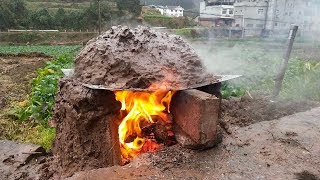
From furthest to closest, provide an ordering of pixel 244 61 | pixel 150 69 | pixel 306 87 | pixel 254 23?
pixel 254 23
pixel 244 61
pixel 306 87
pixel 150 69

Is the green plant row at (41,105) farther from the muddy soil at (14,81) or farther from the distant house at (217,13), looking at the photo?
the distant house at (217,13)

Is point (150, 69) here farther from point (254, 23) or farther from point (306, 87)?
point (254, 23)

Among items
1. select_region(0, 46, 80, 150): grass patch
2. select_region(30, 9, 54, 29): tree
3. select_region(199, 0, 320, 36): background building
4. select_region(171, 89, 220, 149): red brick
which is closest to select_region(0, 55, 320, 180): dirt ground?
select_region(171, 89, 220, 149): red brick

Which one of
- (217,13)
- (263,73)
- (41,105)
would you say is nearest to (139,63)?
(41,105)

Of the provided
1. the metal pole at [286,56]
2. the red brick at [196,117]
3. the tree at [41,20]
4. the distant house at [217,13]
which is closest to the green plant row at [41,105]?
the red brick at [196,117]

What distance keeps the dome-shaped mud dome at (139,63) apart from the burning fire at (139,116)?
0.27 meters

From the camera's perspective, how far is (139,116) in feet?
14.2

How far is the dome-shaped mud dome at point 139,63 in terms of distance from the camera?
3961mm

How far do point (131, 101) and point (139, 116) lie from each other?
0.23 metres

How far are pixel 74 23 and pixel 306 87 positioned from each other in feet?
118

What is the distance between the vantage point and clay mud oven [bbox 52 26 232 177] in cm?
390

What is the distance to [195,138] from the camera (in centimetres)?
391

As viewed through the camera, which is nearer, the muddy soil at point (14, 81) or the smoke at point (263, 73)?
the smoke at point (263, 73)

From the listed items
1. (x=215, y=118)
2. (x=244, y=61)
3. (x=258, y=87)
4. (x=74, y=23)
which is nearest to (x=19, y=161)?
(x=215, y=118)
